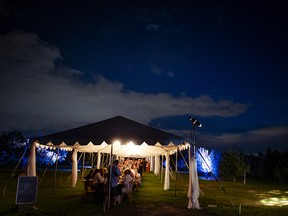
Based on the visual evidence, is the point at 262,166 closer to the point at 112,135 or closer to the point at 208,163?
the point at 208,163

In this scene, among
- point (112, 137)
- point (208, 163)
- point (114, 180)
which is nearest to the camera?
point (112, 137)

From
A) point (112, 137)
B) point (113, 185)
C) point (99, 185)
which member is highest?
point (112, 137)

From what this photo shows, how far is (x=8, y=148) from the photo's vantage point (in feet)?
167

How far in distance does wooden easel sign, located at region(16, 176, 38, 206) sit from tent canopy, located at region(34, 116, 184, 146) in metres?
1.64

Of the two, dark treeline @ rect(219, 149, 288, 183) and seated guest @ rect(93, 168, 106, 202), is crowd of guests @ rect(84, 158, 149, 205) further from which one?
dark treeline @ rect(219, 149, 288, 183)

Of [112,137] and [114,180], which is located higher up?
[112,137]

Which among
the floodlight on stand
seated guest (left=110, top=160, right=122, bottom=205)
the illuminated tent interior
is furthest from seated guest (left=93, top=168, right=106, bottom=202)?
the floodlight on stand

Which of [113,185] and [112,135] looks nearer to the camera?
[112,135]

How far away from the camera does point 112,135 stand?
919 cm

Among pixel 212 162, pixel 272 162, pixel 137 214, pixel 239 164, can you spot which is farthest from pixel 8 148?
pixel 137 214

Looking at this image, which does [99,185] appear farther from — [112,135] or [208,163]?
[208,163]

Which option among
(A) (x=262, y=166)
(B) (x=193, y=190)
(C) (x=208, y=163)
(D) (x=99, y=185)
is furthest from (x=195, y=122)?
(A) (x=262, y=166)

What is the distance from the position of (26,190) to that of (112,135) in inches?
126

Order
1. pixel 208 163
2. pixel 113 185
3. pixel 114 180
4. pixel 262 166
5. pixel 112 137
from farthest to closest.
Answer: pixel 262 166
pixel 208 163
pixel 114 180
pixel 113 185
pixel 112 137
